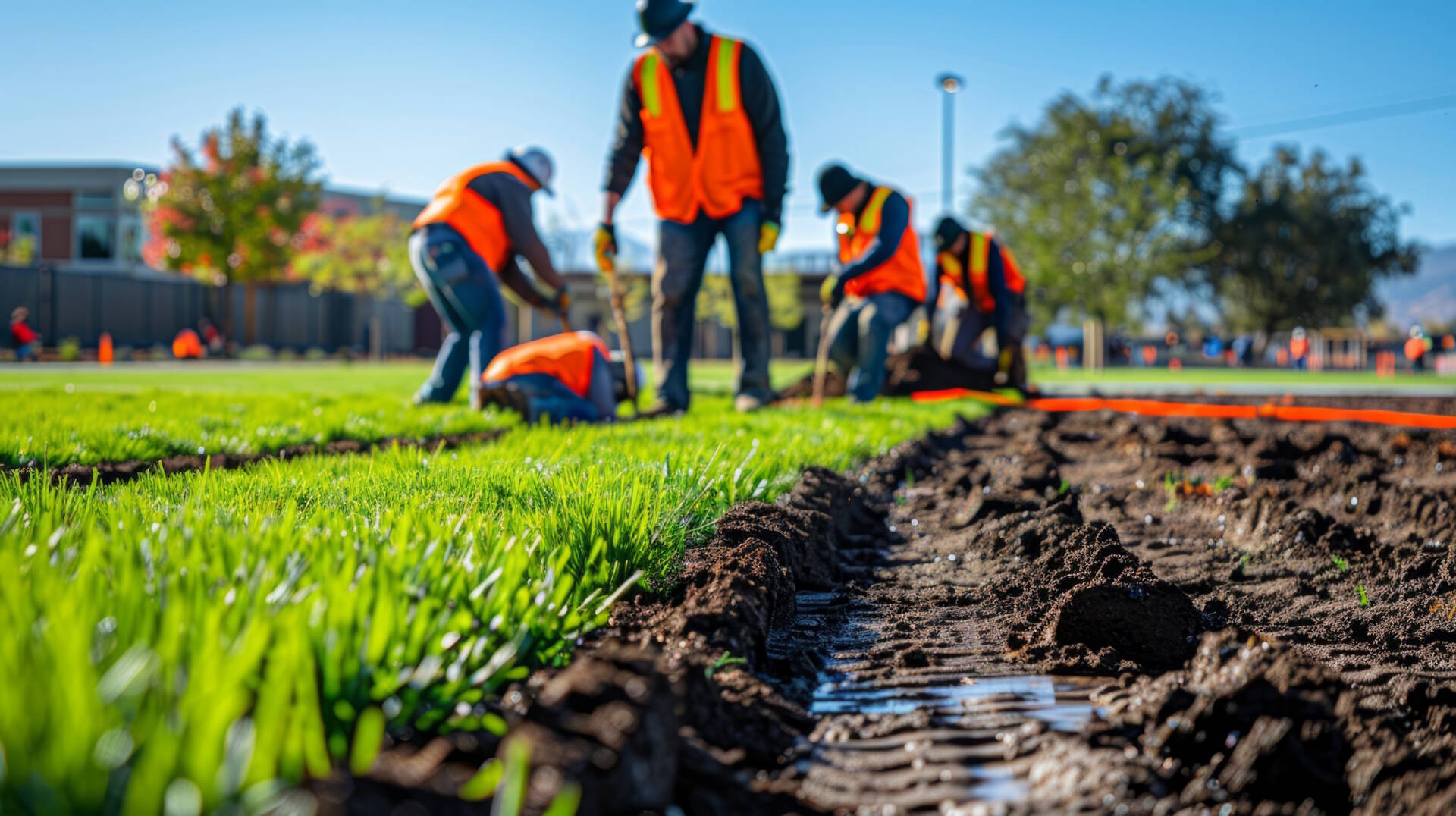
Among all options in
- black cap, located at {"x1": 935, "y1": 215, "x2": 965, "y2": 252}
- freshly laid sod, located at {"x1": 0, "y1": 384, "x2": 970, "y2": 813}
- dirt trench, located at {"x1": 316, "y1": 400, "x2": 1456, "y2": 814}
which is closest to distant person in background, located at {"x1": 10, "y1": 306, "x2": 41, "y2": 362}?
black cap, located at {"x1": 935, "y1": 215, "x2": 965, "y2": 252}

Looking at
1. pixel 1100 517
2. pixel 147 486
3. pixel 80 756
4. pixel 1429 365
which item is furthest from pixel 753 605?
pixel 1429 365

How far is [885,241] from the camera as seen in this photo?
836cm

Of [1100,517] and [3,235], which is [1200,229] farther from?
[3,235]

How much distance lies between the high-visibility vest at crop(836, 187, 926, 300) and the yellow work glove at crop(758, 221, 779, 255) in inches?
64.6

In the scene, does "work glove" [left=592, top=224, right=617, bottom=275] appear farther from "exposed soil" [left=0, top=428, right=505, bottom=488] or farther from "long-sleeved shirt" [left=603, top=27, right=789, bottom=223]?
"exposed soil" [left=0, top=428, right=505, bottom=488]

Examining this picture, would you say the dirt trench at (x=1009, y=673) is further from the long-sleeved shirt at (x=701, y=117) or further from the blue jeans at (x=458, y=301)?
the blue jeans at (x=458, y=301)

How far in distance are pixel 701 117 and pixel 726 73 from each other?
1.06 feet

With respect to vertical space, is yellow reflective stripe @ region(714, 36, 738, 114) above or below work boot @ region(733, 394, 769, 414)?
above

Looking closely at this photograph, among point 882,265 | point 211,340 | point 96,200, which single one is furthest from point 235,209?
point 882,265

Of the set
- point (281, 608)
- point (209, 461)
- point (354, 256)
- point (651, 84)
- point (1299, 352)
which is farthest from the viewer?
point (354, 256)

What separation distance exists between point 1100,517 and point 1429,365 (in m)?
40.9

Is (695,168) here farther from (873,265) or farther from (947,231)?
(947,231)

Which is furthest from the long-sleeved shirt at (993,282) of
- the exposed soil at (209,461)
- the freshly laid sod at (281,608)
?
the freshly laid sod at (281,608)

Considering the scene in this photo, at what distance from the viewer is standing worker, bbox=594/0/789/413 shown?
6.61 m
